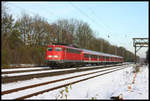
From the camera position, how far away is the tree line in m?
24.2

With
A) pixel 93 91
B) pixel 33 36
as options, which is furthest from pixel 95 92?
pixel 33 36

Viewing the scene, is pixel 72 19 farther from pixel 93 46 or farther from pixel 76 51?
pixel 76 51

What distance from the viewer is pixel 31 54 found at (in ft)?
91.2

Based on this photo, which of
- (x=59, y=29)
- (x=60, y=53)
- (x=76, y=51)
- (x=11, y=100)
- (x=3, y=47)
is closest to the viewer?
(x=11, y=100)

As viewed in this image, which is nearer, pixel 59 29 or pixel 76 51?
pixel 76 51

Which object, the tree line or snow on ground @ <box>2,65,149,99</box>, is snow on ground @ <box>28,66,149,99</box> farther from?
the tree line

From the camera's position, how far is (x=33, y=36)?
106 ft

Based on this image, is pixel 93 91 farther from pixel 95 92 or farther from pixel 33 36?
pixel 33 36

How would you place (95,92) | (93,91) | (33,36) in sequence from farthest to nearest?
(33,36) < (93,91) < (95,92)

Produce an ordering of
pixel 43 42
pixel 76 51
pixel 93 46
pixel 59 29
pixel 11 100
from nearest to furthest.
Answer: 1. pixel 11 100
2. pixel 76 51
3. pixel 43 42
4. pixel 59 29
5. pixel 93 46

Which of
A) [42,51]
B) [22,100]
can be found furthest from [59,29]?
[22,100]

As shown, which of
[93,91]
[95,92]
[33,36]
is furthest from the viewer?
[33,36]

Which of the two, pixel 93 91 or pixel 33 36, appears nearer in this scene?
pixel 93 91

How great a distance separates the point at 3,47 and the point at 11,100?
18.9m
